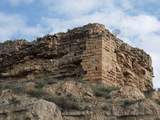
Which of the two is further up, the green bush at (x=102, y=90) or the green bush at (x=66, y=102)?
the green bush at (x=102, y=90)

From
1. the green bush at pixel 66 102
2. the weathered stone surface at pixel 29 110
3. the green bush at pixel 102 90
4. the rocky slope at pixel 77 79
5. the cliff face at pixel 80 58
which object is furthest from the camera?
the cliff face at pixel 80 58

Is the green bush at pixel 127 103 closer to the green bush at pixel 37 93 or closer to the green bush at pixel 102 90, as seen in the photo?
the green bush at pixel 102 90

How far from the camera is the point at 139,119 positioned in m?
12.3

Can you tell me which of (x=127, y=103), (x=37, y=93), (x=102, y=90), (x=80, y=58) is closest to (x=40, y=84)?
(x=37, y=93)

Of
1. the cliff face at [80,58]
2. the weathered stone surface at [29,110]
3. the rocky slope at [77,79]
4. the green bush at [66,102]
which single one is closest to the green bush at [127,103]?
the rocky slope at [77,79]

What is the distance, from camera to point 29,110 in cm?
1220

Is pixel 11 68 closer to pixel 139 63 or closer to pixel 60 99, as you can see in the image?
pixel 139 63

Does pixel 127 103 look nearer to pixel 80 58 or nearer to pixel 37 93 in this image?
pixel 37 93

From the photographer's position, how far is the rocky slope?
12.5m

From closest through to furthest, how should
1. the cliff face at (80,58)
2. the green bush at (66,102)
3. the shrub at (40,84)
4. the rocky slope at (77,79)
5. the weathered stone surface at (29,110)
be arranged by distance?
the weathered stone surface at (29,110) < the rocky slope at (77,79) < the green bush at (66,102) < the shrub at (40,84) < the cliff face at (80,58)

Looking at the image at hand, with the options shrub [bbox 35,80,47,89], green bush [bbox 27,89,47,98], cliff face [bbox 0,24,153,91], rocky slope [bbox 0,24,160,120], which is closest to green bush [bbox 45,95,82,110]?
rocky slope [bbox 0,24,160,120]

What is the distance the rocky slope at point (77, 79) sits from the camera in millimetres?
12508

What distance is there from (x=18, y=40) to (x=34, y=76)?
232 centimetres

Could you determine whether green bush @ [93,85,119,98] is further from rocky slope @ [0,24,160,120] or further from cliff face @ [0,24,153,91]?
cliff face @ [0,24,153,91]
